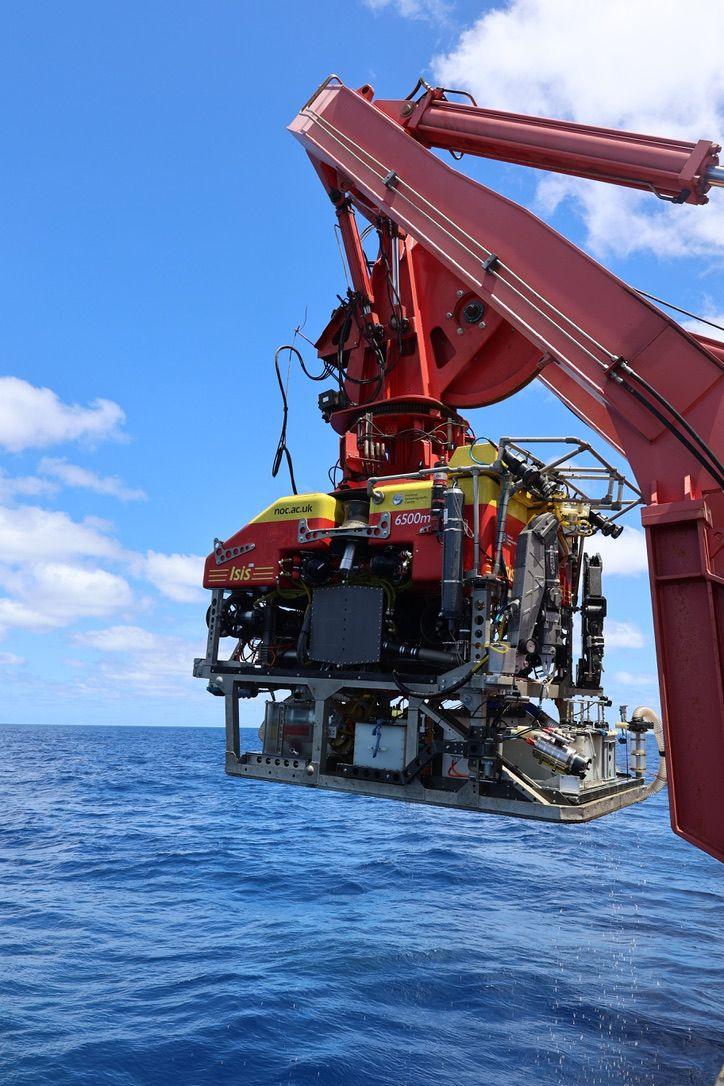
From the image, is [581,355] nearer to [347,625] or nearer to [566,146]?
[566,146]

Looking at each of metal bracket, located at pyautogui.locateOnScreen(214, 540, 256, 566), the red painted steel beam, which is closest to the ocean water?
metal bracket, located at pyautogui.locateOnScreen(214, 540, 256, 566)

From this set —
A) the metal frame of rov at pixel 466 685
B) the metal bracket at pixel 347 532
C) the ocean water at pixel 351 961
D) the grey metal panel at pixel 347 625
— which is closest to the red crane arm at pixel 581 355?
the metal frame of rov at pixel 466 685

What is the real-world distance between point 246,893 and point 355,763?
7.33 metres

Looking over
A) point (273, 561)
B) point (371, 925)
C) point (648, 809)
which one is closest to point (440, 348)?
point (273, 561)

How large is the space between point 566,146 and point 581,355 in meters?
3.07

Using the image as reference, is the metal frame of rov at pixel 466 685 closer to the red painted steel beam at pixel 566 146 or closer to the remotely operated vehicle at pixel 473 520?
the remotely operated vehicle at pixel 473 520

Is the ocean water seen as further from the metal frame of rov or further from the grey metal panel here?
the grey metal panel

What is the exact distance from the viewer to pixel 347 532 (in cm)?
836

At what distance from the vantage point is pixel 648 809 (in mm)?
34750

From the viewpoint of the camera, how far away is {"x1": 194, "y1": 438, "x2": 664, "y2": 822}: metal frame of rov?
23.8 ft

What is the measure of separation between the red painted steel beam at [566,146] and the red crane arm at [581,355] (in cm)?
4

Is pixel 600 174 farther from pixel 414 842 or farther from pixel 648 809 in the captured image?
pixel 648 809

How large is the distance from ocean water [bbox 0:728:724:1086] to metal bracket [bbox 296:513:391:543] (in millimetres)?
5211

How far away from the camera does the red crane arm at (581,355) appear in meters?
5.82
